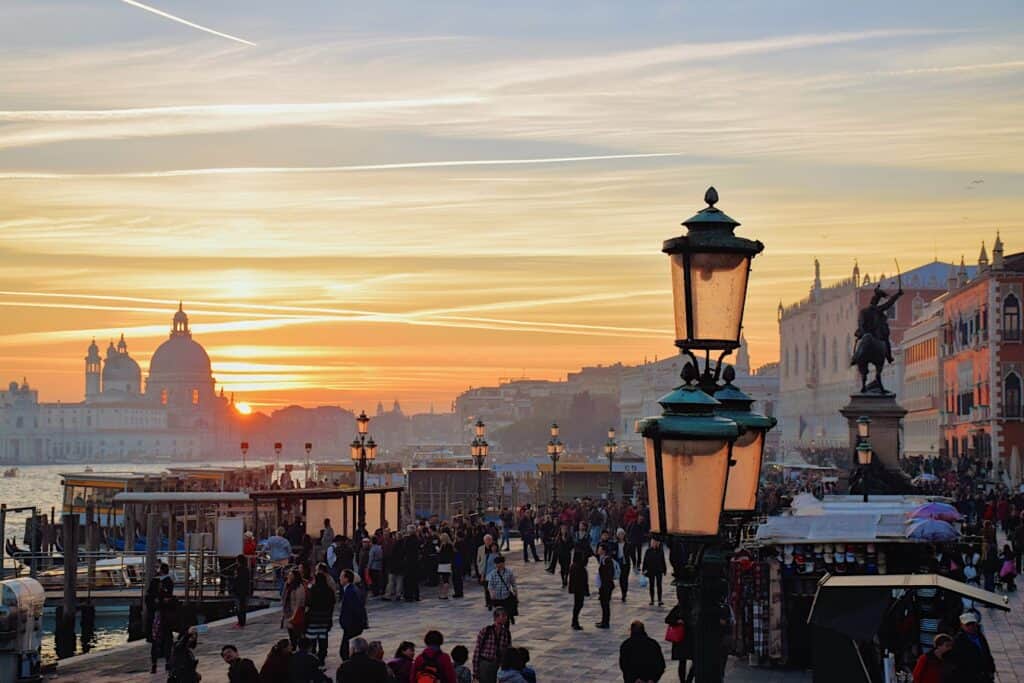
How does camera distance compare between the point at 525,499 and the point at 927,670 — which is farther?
the point at 525,499

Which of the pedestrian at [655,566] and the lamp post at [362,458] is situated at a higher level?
the lamp post at [362,458]

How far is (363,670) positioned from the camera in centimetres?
1027

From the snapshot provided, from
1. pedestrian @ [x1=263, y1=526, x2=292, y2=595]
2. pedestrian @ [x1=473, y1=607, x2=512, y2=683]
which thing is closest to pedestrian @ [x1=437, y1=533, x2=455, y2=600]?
pedestrian @ [x1=263, y1=526, x2=292, y2=595]

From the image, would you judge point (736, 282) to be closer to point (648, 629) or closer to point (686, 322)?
point (686, 322)

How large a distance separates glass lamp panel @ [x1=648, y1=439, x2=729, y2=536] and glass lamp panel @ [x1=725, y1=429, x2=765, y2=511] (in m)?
0.83

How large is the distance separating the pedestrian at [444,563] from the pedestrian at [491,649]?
11.4 metres

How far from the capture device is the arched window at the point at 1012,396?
2072 inches

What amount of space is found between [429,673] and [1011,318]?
45.6m

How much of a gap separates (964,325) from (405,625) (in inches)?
1702

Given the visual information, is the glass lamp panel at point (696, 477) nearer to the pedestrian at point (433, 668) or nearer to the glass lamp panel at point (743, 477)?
the glass lamp panel at point (743, 477)

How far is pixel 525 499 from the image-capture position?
229 ft

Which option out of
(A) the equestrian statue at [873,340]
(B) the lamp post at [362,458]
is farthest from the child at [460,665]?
(A) the equestrian statue at [873,340]

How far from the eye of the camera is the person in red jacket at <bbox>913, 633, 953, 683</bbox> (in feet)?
34.3

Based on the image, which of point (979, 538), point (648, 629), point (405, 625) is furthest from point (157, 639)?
point (979, 538)
